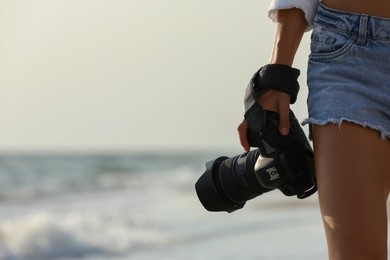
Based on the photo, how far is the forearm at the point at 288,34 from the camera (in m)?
2.52

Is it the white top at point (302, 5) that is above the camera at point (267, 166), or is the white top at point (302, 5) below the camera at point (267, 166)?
above

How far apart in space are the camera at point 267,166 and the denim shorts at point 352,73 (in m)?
0.10

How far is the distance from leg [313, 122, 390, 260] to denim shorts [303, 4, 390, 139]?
0.04 m

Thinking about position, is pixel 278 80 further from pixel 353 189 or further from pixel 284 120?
pixel 353 189

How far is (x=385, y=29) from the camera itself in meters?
2.42

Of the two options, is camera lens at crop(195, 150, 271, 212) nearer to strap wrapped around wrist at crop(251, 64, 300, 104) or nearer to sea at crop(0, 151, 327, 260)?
strap wrapped around wrist at crop(251, 64, 300, 104)

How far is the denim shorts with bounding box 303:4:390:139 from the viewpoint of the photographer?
2.35 m

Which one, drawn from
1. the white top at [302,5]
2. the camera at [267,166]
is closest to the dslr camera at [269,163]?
the camera at [267,166]

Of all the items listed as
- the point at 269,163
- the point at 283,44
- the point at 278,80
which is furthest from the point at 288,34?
the point at 269,163

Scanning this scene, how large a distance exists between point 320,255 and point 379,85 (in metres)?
3.93

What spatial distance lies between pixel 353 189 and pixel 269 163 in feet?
1.05

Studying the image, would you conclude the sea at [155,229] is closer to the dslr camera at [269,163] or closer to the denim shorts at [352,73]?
the dslr camera at [269,163]

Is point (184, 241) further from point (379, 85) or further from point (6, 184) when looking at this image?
point (6, 184)

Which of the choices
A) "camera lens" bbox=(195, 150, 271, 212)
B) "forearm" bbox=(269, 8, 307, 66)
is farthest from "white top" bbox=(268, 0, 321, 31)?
"camera lens" bbox=(195, 150, 271, 212)
